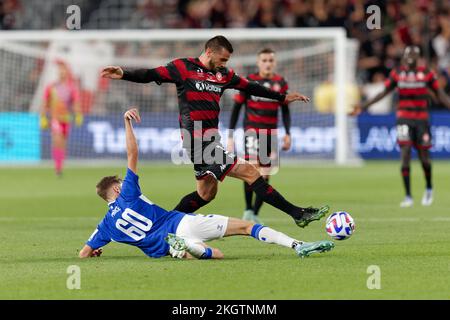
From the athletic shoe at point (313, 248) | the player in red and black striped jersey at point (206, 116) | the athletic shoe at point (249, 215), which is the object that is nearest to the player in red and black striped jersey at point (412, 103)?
the athletic shoe at point (249, 215)

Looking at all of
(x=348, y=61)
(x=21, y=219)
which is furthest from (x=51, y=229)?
(x=348, y=61)

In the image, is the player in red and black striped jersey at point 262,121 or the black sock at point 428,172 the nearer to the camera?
the player in red and black striped jersey at point 262,121

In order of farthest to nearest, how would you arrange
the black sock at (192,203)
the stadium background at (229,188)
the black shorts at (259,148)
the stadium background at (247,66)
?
the stadium background at (247,66) < the black shorts at (259,148) < the black sock at (192,203) < the stadium background at (229,188)

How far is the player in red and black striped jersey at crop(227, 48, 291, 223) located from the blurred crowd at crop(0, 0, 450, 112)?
1339 cm

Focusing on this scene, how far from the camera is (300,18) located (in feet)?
94.7

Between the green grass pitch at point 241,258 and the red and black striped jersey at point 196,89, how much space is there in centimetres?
132

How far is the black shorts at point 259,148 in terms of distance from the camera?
13.8 m

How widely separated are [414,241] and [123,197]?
11.1 feet

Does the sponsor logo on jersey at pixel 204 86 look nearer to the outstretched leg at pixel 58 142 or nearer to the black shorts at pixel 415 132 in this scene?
the black shorts at pixel 415 132

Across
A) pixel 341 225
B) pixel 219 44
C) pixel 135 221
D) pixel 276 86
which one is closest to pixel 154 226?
pixel 135 221

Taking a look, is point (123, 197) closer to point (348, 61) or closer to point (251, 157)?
point (251, 157)

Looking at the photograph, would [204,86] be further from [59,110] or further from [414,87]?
[59,110]

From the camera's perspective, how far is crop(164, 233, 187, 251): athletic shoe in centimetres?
933

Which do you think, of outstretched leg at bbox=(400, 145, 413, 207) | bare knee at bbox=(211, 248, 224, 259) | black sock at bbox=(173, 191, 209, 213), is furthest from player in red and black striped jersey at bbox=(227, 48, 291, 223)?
bare knee at bbox=(211, 248, 224, 259)
